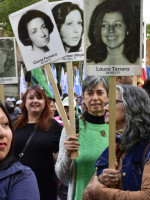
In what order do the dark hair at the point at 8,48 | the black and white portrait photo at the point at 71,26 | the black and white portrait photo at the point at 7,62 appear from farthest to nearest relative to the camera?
the dark hair at the point at 8,48
the black and white portrait photo at the point at 7,62
the black and white portrait photo at the point at 71,26

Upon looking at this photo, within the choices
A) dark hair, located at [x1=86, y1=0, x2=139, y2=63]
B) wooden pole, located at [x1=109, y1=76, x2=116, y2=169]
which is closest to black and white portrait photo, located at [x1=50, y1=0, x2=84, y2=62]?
dark hair, located at [x1=86, y1=0, x2=139, y2=63]

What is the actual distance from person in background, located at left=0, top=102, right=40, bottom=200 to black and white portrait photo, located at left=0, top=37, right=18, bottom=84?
2.71 metres

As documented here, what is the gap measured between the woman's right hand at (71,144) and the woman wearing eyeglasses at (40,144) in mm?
778

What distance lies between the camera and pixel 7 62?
5047 mm

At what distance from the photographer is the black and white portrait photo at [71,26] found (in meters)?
4.40

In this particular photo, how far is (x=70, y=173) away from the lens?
384cm

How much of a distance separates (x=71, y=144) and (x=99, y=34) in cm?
109

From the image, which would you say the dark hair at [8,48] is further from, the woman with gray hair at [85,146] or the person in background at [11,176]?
the person in background at [11,176]

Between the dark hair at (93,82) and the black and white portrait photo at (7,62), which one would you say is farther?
the black and white portrait photo at (7,62)

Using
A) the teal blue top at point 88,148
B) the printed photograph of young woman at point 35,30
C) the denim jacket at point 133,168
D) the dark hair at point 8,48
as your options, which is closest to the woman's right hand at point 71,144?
the teal blue top at point 88,148

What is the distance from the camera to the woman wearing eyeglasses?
14.5 feet

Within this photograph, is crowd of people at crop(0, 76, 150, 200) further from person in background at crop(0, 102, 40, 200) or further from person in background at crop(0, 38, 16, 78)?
person in background at crop(0, 38, 16, 78)

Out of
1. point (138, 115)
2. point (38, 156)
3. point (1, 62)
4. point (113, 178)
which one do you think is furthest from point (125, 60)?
point (1, 62)

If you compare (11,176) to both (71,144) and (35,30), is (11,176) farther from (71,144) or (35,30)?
(35,30)
